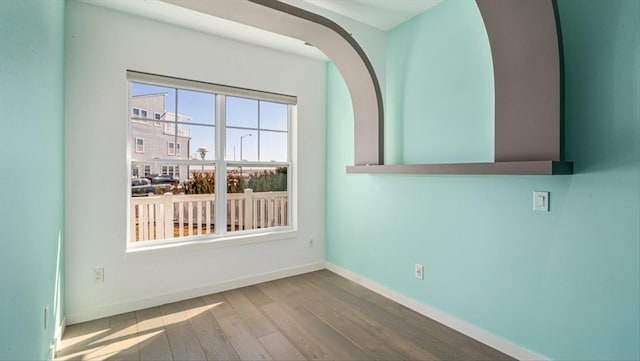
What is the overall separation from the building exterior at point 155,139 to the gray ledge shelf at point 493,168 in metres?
1.97

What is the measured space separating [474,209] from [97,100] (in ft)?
10.4

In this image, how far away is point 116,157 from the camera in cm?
264

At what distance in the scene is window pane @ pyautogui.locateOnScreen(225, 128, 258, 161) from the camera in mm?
3332

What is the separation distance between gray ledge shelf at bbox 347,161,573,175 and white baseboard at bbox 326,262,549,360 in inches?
46.1

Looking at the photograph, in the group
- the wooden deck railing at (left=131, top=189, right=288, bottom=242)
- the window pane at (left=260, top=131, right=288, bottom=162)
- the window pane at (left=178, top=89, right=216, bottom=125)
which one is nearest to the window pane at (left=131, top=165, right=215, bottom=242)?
the wooden deck railing at (left=131, top=189, right=288, bottom=242)

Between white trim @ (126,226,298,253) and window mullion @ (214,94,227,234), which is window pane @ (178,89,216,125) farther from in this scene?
white trim @ (126,226,298,253)

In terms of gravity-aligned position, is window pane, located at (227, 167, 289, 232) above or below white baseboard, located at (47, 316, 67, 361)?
above

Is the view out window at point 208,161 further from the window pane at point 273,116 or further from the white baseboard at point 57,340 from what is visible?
the white baseboard at point 57,340

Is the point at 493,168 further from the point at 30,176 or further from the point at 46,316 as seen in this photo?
the point at 46,316

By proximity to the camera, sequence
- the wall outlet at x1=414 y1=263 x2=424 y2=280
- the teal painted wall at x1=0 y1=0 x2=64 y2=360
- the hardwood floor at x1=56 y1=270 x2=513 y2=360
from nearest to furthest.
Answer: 1. the teal painted wall at x1=0 y1=0 x2=64 y2=360
2. the hardwood floor at x1=56 y1=270 x2=513 y2=360
3. the wall outlet at x1=414 y1=263 x2=424 y2=280

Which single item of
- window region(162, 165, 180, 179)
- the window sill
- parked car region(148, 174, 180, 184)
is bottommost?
the window sill

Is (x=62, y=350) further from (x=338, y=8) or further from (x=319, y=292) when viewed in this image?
(x=338, y=8)

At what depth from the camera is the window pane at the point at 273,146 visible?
3.57 meters

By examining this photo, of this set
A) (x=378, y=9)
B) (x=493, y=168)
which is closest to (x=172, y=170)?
(x=378, y=9)
